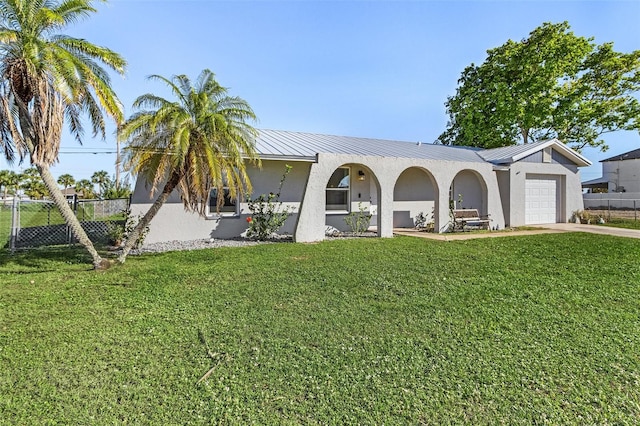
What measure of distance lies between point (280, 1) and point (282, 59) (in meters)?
3.03

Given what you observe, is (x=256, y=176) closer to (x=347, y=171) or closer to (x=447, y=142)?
(x=347, y=171)

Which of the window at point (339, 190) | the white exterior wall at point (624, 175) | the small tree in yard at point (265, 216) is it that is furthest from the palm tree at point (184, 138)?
the white exterior wall at point (624, 175)

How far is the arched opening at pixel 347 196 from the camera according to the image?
1487cm

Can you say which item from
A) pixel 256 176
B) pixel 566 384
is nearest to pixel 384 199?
pixel 256 176

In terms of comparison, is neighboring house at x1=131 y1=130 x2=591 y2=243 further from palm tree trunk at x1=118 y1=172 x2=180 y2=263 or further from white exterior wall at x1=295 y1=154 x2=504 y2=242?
palm tree trunk at x1=118 y1=172 x2=180 y2=263

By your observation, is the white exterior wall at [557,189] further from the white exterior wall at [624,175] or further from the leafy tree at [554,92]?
the white exterior wall at [624,175]

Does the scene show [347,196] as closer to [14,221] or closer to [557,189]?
[14,221]

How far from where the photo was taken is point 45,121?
739 cm

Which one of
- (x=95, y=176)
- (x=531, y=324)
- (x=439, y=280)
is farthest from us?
(x=95, y=176)

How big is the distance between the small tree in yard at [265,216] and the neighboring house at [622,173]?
41812 millimetres

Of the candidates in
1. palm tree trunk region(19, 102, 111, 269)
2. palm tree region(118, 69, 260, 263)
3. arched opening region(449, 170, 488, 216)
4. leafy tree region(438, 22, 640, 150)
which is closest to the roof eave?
arched opening region(449, 170, 488, 216)

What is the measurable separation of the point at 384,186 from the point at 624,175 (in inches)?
1594

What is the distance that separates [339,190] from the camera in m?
15.1

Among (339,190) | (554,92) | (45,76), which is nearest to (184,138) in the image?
(45,76)
